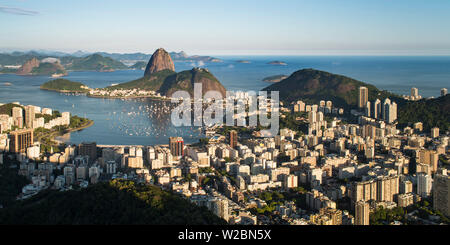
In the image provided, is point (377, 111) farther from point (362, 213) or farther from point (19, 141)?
point (19, 141)

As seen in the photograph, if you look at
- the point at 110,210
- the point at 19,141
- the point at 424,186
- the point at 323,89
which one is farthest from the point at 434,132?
the point at 19,141

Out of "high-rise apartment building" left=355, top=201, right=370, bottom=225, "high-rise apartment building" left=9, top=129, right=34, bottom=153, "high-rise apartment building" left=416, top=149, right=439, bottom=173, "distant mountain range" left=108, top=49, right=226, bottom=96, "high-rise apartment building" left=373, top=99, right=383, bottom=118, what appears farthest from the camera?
"distant mountain range" left=108, top=49, right=226, bottom=96

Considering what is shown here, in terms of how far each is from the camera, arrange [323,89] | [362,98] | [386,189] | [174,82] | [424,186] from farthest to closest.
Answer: [174,82], [323,89], [362,98], [424,186], [386,189]

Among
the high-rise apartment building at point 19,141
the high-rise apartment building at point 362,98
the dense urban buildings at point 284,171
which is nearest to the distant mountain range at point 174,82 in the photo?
the high-rise apartment building at point 362,98

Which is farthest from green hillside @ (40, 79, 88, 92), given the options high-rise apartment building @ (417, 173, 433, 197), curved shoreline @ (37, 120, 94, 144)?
high-rise apartment building @ (417, 173, 433, 197)

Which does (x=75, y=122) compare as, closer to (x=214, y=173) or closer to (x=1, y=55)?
(x=214, y=173)

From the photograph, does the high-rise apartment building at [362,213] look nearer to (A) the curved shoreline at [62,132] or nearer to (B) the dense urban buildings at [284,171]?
(B) the dense urban buildings at [284,171]

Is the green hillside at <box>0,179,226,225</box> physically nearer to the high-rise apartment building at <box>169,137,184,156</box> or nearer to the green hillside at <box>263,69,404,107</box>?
the high-rise apartment building at <box>169,137,184,156</box>
